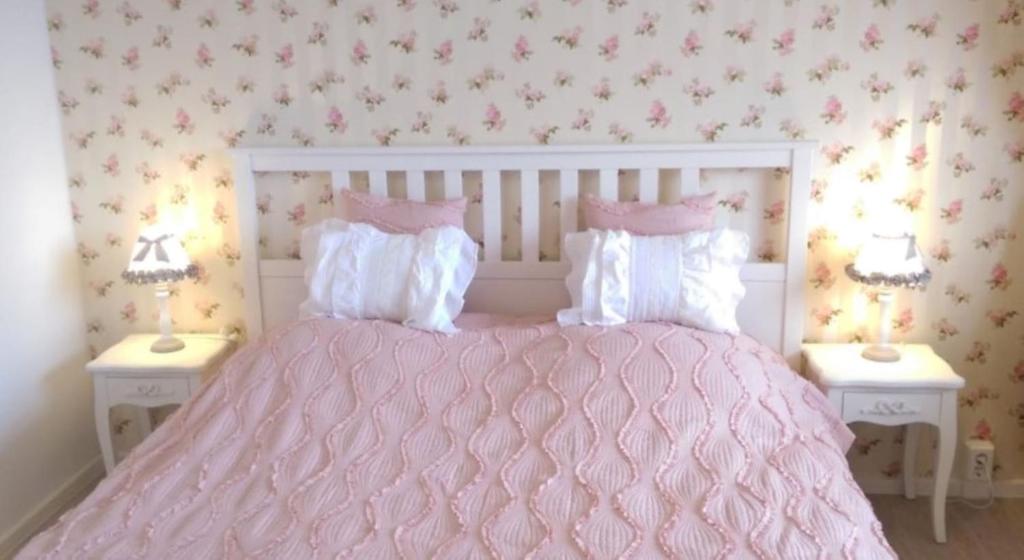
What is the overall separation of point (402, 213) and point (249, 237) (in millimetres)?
558

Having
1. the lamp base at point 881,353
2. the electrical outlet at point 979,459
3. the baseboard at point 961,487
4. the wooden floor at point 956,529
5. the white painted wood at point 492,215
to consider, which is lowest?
the wooden floor at point 956,529

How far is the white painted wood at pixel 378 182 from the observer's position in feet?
8.95

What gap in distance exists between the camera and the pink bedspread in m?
1.67

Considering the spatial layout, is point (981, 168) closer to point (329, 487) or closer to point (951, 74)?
point (951, 74)

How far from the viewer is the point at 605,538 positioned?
5.45 ft

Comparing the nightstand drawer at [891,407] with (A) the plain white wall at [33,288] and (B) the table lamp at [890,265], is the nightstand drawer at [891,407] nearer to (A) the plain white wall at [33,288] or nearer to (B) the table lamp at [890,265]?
(B) the table lamp at [890,265]

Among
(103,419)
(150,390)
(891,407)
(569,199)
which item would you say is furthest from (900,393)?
(103,419)

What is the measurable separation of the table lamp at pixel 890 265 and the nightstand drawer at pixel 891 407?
0.46ft

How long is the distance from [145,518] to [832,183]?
210 centimetres

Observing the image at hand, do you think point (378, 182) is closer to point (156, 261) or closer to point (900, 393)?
point (156, 261)

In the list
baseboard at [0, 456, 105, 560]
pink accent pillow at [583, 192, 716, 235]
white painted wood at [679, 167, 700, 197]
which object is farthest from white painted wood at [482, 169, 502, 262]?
baseboard at [0, 456, 105, 560]

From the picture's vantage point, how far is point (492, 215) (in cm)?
273

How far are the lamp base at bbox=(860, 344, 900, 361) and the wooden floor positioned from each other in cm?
55

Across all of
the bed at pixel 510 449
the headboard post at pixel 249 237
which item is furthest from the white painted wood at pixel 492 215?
the headboard post at pixel 249 237
